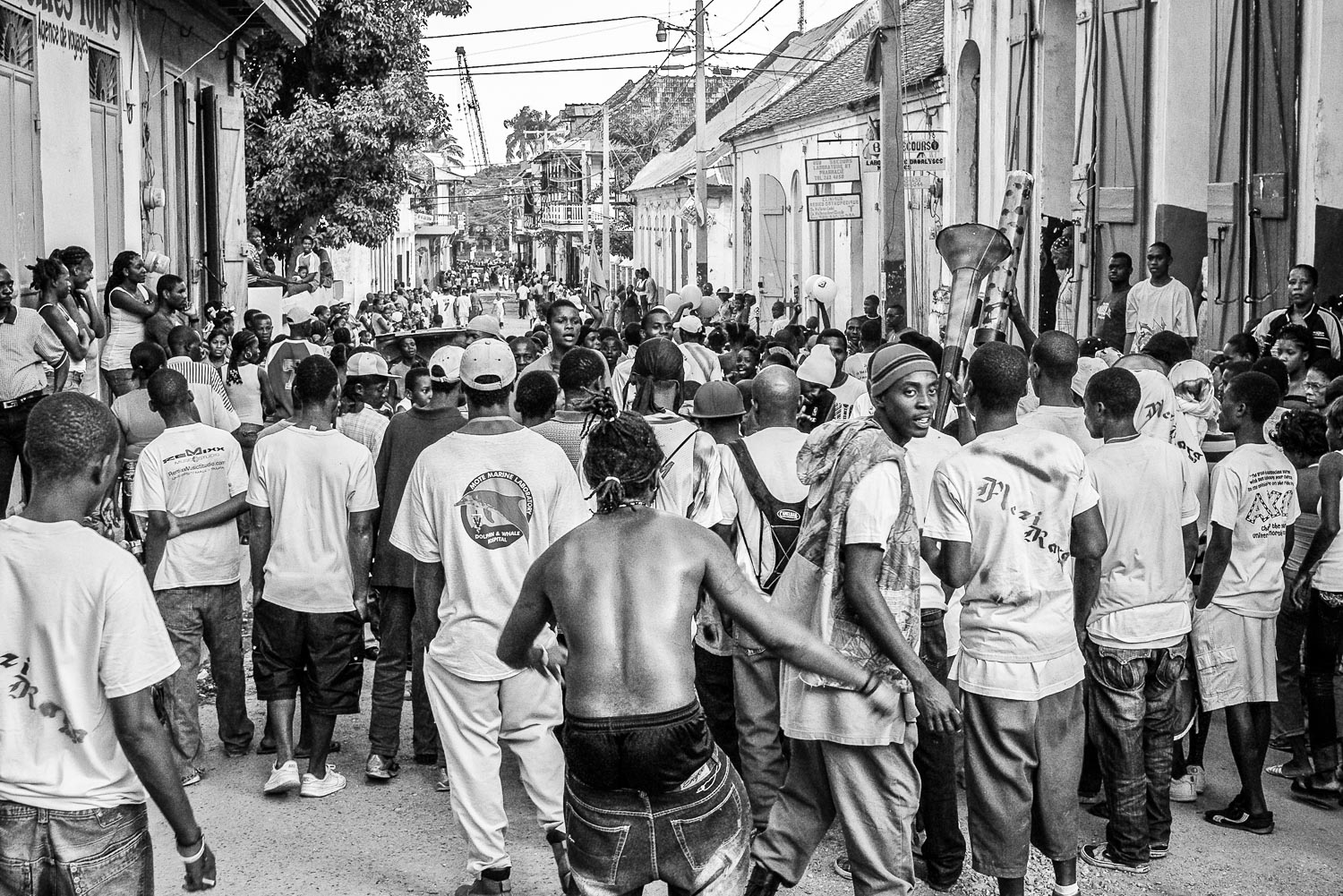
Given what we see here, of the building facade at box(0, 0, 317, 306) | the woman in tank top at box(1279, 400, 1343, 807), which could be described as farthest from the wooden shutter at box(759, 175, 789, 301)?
the woman in tank top at box(1279, 400, 1343, 807)

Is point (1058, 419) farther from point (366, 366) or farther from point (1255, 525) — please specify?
point (366, 366)

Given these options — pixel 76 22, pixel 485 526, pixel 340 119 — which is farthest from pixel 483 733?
pixel 340 119

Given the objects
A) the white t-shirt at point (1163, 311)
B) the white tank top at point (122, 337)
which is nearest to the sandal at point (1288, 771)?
the white t-shirt at point (1163, 311)

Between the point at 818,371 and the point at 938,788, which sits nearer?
the point at 938,788

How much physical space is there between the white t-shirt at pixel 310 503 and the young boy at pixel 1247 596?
11.6 ft

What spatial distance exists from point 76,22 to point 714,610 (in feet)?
32.7

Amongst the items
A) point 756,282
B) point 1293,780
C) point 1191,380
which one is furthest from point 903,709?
point 756,282

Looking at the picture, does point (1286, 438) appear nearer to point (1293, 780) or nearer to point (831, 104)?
point (1293, 780)

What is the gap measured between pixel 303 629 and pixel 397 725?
2.24 ft

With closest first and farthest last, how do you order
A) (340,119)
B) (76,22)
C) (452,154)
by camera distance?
1. (76,22)
2. (340,119)
3. (452,154)

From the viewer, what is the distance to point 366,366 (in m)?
7.89

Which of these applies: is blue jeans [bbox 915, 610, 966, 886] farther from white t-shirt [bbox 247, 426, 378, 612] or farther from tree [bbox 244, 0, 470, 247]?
tree [bbox 244, 0, 470, 247]

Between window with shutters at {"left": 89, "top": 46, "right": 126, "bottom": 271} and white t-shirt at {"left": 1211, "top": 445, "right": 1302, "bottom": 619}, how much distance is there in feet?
36.0

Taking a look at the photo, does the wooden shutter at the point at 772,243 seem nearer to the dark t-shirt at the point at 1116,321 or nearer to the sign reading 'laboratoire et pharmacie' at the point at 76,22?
the sign reading 'laboratoire et pharmacie' at the point at 76,22
